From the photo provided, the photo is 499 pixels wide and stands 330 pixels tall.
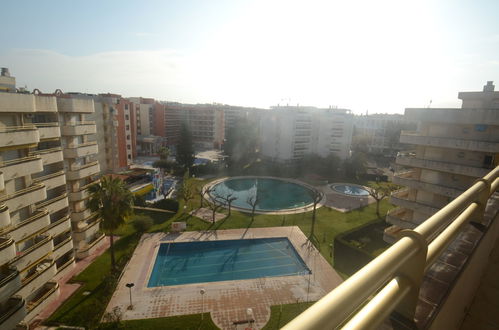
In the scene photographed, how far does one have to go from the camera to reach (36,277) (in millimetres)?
15320

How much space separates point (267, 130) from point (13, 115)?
50.3 meters

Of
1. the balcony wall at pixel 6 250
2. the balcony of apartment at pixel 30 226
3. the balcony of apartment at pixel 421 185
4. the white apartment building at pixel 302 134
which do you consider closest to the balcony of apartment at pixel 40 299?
the balcony of apartment at pixel 30 226

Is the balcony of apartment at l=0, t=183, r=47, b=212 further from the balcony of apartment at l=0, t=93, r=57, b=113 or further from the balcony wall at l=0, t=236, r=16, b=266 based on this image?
the balcony of apartment at l=0, t=93, r=57, b=113

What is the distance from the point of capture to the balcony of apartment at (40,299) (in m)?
15.6

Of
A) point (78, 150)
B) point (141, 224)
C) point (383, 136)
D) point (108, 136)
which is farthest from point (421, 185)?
point (383, 136)

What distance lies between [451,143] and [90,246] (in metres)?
27.3

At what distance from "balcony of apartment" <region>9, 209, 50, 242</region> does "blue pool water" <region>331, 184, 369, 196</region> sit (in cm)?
3699

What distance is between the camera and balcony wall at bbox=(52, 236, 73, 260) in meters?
18.0

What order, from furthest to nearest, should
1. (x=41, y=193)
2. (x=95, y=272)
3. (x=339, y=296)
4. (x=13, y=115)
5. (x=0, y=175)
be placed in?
(x=95, y=272) → (x=41, y=193) → (x=13, y=115) → (x=0, y=175) → (x=339, y=296)

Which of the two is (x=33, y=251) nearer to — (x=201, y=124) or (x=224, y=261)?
(x=224, y=261)

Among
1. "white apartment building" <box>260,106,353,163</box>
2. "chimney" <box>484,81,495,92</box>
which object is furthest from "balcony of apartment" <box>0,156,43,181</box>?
"white apartment building" <box>260,106,353,163</box>

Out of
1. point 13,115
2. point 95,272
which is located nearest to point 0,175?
point 13,115

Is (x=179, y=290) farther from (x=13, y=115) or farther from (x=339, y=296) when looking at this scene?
(x=339, y=296)

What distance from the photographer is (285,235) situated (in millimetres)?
27656
